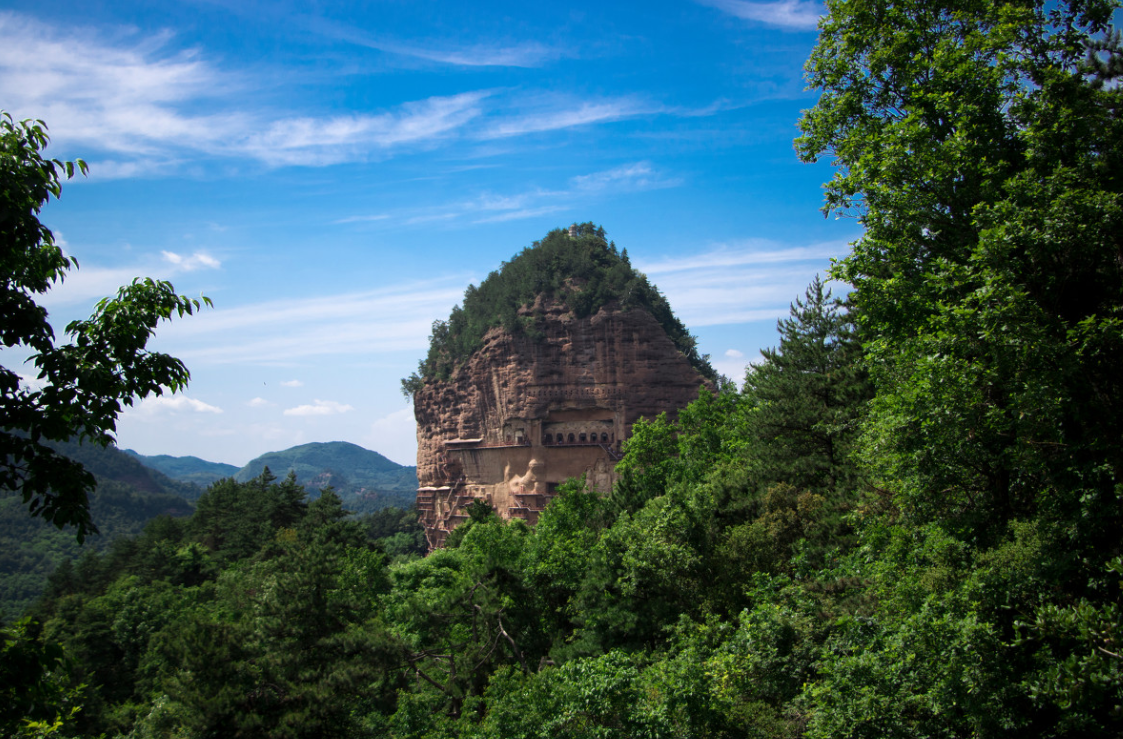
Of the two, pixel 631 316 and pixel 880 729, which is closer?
pixel 880 729

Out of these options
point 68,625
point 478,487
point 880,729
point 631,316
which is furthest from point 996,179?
point 478,487

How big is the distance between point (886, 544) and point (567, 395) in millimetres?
42478

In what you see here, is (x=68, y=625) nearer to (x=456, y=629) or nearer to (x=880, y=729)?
(x=456, y=629)

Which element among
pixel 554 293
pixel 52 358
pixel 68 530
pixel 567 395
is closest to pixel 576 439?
pixel 567 395

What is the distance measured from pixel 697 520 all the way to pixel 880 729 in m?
8.30

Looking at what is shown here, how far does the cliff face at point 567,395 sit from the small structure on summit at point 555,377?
81 millimetres

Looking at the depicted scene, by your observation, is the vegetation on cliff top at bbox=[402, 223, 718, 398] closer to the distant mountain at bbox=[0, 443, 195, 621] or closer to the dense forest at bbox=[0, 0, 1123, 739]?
the distant mountain at bbox=[0, 443, 195, 621]

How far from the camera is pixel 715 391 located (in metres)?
56.2

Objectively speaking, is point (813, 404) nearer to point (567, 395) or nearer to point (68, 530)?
point (567, 395)

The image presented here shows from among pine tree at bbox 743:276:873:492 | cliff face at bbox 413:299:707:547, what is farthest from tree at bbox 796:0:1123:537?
cliff face at bbox 413:299:707:547

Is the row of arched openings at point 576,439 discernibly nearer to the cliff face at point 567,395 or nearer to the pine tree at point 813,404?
the cliff face at point 567,395

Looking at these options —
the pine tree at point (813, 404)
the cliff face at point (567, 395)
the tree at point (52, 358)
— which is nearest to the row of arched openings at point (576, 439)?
the cliff face at point (567, 395)

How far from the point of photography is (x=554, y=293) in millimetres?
58125

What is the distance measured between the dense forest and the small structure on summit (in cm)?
3370
